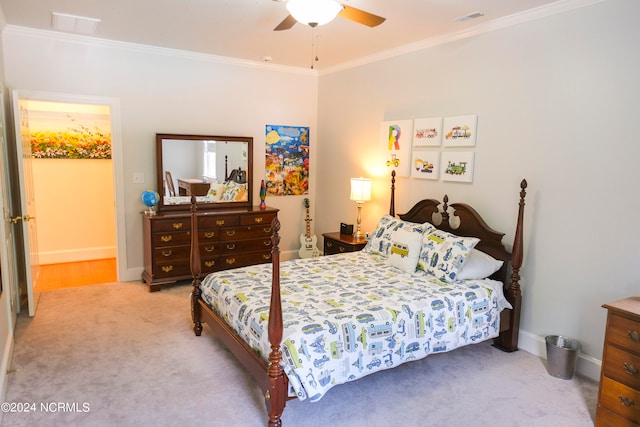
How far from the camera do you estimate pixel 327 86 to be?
5.85 metres

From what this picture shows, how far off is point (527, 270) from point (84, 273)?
204 inches

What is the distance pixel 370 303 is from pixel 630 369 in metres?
1.52

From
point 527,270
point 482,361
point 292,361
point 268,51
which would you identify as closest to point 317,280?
point 292,361

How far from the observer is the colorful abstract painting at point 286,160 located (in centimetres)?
581

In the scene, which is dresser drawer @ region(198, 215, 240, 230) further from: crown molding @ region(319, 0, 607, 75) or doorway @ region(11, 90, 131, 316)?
crown molding @ region(319, 0, 607, 75)

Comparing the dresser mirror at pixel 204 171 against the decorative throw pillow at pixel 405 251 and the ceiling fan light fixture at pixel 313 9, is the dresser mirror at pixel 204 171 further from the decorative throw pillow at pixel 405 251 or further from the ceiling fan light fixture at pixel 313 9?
the ceiling fan light fixture at pixel 313 9

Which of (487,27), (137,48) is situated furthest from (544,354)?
(137,48)

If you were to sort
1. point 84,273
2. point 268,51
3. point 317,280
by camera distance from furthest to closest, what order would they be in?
point 84,273 < point 268,51 < point 317,280

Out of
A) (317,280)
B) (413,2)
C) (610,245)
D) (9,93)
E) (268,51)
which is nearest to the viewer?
(610,245)

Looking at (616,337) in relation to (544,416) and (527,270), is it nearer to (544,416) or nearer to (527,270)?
(544,416)

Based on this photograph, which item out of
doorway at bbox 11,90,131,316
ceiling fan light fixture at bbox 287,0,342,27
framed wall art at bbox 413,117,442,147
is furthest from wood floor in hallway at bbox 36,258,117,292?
ceiling fan light fixture at bbox 287,0,342,27

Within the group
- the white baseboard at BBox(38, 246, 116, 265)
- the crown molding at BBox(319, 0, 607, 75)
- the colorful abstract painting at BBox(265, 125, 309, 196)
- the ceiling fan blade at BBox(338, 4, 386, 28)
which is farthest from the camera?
the white baseboard at BBox(38, 246, 116, 265)

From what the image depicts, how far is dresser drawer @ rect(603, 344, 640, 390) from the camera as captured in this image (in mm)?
2346

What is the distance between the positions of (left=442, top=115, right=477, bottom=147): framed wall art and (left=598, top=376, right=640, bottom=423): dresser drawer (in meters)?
2.15
